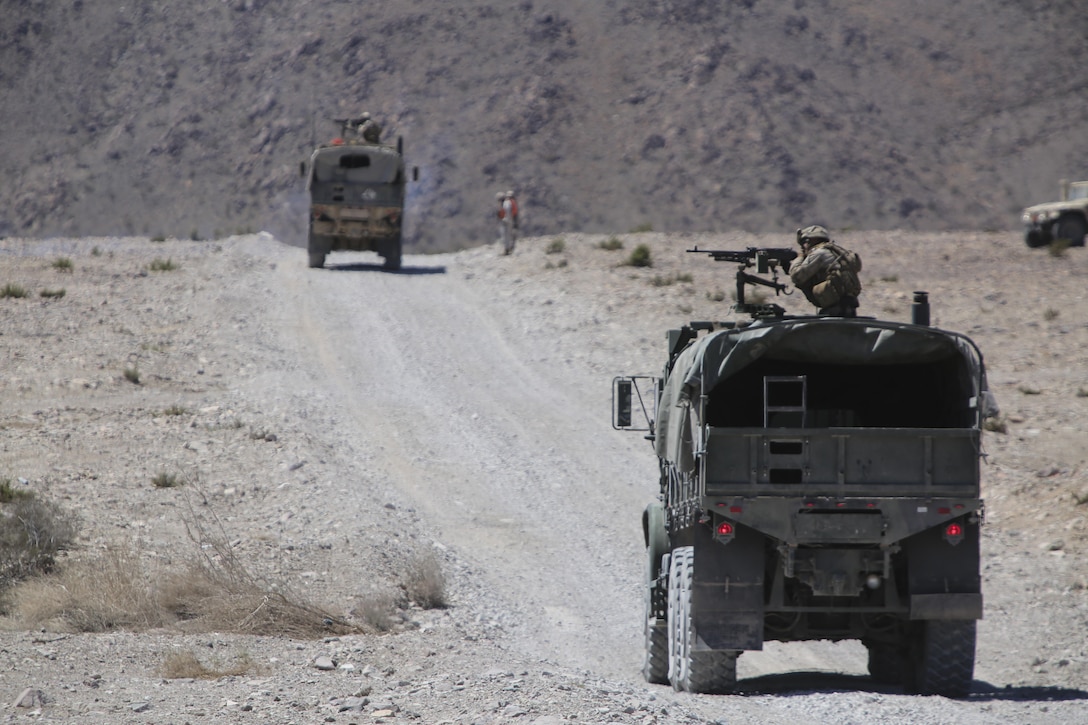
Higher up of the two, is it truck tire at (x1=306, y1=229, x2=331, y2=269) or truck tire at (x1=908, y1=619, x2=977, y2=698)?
truck tire at (x1=306, y1=229, x2=331, y2=269)

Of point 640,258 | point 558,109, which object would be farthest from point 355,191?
point 558,109

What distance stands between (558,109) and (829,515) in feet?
158

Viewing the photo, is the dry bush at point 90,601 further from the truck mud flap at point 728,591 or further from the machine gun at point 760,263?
the machine gun at point 760,263

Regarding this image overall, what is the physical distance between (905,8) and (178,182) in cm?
3484

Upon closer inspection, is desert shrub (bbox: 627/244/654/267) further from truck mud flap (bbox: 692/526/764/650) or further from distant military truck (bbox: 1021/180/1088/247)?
truck mud flap (bbox: 692/526/764/650)

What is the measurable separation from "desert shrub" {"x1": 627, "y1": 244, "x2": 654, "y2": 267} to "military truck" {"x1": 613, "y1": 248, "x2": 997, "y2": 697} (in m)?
19.8

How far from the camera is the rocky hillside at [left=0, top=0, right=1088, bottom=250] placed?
51.8 metres

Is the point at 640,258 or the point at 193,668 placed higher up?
the point at 640,258

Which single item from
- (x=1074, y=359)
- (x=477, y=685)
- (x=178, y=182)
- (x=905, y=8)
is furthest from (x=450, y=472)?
(x=905, y=8)

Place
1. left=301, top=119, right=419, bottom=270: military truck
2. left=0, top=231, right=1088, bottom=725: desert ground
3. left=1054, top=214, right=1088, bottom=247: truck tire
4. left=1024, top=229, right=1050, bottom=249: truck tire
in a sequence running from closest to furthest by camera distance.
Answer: left=0, top=231, right=1088, bottom=725: desert ground → left=301, top=119, right=419, bottom=270: military truck → left=1054, top=214, right=1088, bottom=247: truck tire → left=1024, top=229, right=1050, bottom=249: truck tire

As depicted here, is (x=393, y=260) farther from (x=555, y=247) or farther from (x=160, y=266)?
(x=160, y=266)

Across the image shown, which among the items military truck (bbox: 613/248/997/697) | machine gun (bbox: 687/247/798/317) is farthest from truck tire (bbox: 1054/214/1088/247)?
military truck (bbox: 613/248/997/697)

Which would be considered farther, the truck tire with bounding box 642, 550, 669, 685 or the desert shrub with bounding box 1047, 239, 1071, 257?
the desert shrub with bounding box 1047, 239, 1071, 257

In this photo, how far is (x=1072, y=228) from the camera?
1346 inches
